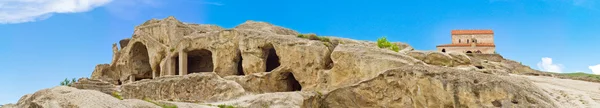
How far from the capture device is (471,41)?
66250 mm

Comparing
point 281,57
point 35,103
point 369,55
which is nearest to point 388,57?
point 369,55

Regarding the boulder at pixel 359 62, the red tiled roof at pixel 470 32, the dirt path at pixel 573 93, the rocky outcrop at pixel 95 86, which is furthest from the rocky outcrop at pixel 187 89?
the red tiled roof at pixel 470 32

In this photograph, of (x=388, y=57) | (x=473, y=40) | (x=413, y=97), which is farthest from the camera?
(x=473, y=40)

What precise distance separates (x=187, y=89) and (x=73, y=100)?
11.4 m

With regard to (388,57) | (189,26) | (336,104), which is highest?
(189,26)

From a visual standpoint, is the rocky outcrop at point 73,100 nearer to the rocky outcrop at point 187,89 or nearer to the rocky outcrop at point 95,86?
the rocky outcrop at point 187,89

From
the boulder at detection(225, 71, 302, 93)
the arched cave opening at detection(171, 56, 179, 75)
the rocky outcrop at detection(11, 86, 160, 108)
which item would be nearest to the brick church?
the arched cave opening at detection(171, 56, 179, 75)

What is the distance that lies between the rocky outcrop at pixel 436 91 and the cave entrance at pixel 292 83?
8547mm

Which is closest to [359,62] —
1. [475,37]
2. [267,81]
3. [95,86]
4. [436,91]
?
[267,81]

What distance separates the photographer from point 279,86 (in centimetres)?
3606

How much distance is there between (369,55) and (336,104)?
364 cm

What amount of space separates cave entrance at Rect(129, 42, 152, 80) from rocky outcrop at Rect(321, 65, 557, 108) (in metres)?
23.9

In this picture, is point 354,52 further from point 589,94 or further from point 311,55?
point 589,94

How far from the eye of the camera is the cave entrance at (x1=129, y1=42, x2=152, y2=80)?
47625 mm
